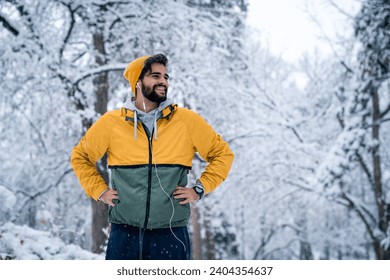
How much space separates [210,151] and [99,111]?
15.1ft

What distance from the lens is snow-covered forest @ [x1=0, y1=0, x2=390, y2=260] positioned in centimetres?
627

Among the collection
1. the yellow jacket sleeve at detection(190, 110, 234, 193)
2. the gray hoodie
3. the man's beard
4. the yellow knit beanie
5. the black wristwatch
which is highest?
the yellow knit beanie

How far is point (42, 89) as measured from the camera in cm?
682

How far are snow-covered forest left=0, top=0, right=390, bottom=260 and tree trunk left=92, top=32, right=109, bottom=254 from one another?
26 millimetres

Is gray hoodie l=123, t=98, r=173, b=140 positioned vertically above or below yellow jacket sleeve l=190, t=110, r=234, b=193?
above

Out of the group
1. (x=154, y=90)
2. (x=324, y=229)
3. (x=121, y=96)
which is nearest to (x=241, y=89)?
(x=121, y=96)

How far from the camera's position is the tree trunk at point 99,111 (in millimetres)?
6199

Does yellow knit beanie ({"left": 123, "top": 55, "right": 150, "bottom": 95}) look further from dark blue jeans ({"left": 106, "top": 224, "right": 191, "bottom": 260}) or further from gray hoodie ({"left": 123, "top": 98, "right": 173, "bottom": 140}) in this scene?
dark blue jeans ({"left": 106, "top": 224, "right": 191, "bottom": 260})

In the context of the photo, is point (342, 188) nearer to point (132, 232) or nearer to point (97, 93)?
point (97, 93)

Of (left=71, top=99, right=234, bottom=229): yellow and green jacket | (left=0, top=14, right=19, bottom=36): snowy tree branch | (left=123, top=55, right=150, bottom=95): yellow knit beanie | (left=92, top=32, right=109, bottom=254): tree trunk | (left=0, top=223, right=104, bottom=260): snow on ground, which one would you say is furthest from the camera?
(left=92, top=32, right=109, bottom=254): tree trunk

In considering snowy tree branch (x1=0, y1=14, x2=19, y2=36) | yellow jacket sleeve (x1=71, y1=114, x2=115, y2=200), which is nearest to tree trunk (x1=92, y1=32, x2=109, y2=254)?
snowy tree branch (x1=0, y1=14, x2=19, y2=36)

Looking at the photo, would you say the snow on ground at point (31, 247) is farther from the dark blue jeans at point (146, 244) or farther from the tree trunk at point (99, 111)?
the dark blue jeans at point (146, 244)

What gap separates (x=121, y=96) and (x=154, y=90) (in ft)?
18.0

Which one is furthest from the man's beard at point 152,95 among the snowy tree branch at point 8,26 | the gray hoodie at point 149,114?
the snowy tree branch at point 8,26
